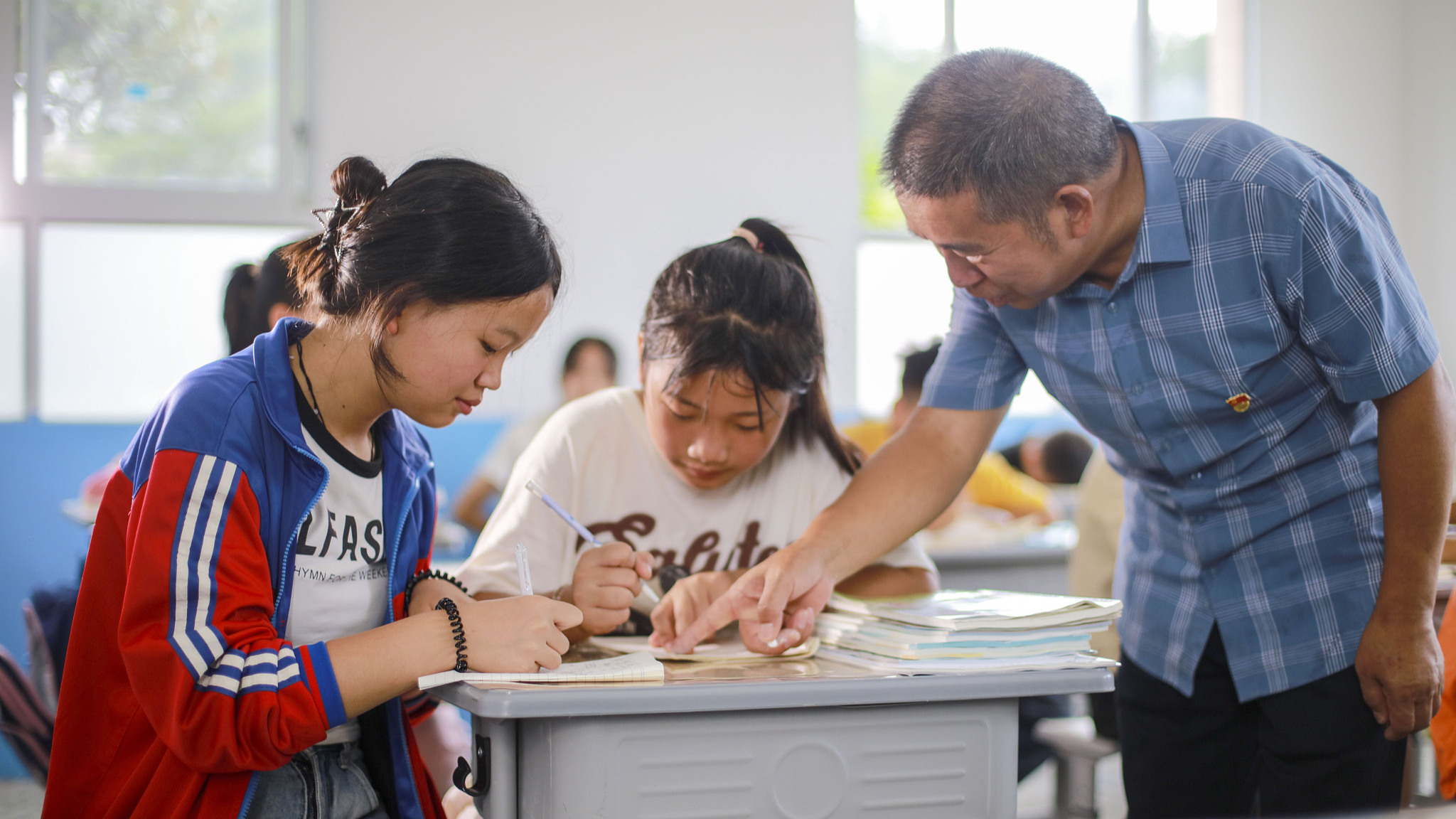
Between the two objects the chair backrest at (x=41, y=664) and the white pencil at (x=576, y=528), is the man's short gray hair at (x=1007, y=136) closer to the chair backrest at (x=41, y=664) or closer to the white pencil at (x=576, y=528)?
the white pencil at (x=576, y=528)

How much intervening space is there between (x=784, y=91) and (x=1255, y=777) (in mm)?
4179

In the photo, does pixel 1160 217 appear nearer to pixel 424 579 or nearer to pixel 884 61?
pixel 424 579

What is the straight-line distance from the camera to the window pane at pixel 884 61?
205 inches

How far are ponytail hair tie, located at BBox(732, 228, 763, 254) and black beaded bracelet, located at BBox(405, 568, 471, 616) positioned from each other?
592 millimetres

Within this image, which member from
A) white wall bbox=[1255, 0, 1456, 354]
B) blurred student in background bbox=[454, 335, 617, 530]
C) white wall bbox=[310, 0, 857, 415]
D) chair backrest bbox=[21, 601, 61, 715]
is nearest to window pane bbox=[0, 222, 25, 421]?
white wall bbox=[310, 0, 857, 415]

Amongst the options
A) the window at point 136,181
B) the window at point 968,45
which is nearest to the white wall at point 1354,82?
the window at point 968,45

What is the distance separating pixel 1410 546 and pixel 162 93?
468 centimetres

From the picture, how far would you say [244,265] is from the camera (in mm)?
2389

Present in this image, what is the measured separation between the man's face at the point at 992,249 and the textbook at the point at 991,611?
0.36 meters

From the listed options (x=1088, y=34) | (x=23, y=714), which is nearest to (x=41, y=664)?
(x=23, y=714)

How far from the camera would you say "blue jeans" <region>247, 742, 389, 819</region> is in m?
1.02

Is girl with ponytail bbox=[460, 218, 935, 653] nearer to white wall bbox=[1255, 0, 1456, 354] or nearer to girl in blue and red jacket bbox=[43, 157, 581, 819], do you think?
girl in blue and red jacket bbox=[43, 157, 581, 819]

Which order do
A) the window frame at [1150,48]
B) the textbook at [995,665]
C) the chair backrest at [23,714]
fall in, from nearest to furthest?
the textbook at [995,665]
the chair backrest at [23,714]
the window frame at [1150,48]

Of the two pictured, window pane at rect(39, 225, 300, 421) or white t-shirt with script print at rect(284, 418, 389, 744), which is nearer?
white t-shirt with script print at rect(284, 418, 389, 744)
